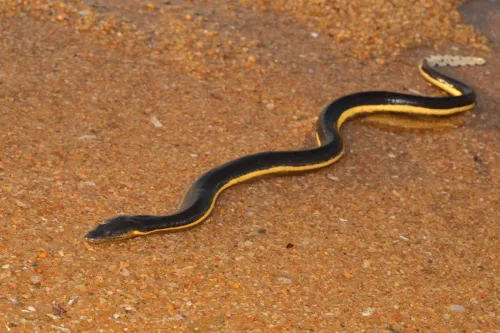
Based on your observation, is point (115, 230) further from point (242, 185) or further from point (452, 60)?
point (452, 60)

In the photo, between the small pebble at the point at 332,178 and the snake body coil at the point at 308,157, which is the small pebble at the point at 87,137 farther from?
the small pebble at the point at 332,178

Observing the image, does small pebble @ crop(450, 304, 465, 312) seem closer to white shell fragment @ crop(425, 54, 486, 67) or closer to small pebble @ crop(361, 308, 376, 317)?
small pebble @ crop(361, 308, 376, 317)

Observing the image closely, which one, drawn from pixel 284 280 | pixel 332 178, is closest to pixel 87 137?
pixel 332 178

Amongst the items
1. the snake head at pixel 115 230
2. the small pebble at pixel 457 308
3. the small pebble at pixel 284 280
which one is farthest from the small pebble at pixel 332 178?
the snake head at pixel 115 230

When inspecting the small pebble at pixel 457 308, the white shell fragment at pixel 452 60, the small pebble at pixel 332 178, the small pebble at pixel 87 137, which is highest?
the white shell fragment at pixel 452 60

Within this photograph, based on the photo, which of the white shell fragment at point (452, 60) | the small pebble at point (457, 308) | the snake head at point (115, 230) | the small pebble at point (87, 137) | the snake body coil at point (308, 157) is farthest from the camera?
the white shell fragment at point (452, 60)

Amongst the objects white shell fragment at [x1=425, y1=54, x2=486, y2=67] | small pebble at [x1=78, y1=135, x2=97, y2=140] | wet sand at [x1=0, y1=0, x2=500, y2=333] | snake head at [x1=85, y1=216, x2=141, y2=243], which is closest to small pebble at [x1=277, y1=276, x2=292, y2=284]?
wet sand at [x1=0, y1=0, x2=500, y2=333]

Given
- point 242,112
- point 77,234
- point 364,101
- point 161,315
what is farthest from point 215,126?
point 161,315
